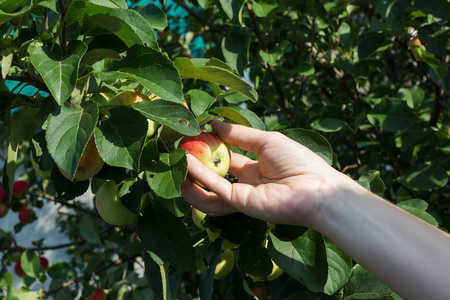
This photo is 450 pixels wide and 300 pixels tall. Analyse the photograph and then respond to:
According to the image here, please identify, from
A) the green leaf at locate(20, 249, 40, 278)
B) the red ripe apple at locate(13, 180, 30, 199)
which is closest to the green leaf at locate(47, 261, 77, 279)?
the green leaf at locate(20, 249, 40, 278)

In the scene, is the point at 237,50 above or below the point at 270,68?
above

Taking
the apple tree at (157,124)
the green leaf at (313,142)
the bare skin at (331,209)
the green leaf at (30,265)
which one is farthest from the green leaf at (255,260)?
the green leaf at (30,265)

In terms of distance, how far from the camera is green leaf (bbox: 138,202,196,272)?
2.53 feet

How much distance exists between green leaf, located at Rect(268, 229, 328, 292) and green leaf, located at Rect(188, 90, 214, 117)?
0.95ft

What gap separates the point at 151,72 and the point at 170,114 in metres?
0.07

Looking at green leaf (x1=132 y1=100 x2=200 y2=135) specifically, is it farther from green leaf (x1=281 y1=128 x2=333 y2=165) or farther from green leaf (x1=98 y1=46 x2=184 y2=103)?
green leaf (x1=281 y1=128 x2=333 y2=165)

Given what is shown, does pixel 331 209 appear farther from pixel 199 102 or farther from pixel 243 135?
pixel 199 102

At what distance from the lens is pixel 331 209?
75cm

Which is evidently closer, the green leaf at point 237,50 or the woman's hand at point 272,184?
the woman's hand at point 272,184

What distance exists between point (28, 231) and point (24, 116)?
2952mm

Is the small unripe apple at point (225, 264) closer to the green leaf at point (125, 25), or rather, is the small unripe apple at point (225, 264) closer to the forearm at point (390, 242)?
the forearm at point (390, 242)

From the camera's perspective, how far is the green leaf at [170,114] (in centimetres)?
64

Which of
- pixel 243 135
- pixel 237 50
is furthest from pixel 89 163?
pixel 237 50

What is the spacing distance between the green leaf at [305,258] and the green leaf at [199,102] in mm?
289
